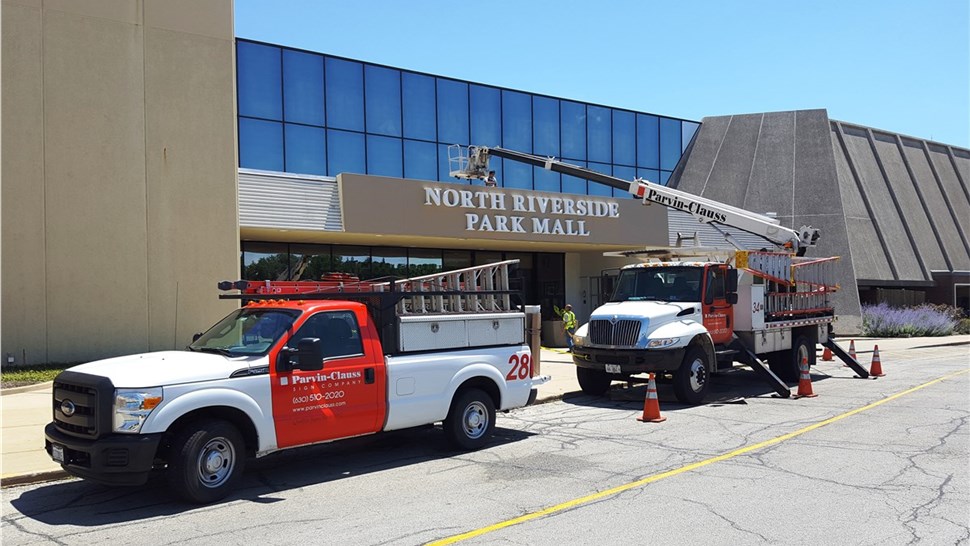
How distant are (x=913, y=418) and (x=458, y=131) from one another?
74.2 ft

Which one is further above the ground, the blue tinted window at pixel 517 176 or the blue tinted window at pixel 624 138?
the blue tinted window at pixel 624 138

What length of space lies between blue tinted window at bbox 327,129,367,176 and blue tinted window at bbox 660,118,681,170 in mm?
16509

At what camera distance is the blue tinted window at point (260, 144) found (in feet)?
86.1

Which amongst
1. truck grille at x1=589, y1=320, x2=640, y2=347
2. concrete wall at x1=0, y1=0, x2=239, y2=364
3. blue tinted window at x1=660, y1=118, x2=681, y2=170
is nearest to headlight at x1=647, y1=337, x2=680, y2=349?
truck grille at x1=589, y1=320, x2=640, y2=347

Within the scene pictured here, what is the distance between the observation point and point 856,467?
8547mm

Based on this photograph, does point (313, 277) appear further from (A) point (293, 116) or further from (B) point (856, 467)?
(B) point (856, 467)

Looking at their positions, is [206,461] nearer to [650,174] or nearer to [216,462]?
[216,462]

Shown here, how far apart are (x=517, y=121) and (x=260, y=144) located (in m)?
11.6

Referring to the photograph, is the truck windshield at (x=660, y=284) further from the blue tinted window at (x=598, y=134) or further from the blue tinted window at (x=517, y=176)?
the blue tinted window at (x=598, y=134)

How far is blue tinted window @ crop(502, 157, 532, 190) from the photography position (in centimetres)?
3225

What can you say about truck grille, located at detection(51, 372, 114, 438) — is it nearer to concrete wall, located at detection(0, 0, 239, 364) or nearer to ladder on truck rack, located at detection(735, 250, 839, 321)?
concrete wall, located at detection(0, 0, 239, 364)

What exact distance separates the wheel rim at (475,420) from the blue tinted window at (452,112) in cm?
2222

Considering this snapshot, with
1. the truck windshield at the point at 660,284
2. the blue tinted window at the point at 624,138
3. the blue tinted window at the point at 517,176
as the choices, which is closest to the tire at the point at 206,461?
the truck windshield at the point at 660,284

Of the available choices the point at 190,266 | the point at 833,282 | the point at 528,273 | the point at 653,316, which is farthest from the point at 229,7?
the point at 833,282
